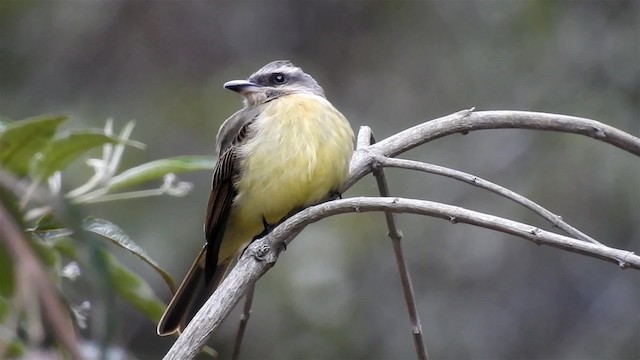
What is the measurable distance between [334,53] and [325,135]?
15.4 feet

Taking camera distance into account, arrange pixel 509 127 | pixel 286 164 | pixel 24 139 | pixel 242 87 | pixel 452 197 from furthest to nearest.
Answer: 1. pixel 452 197
2. pixel 242 87
3. pixel 286 164
4. pixel 509 127
5. pixel 24 139

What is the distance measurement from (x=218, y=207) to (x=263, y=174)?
19cm

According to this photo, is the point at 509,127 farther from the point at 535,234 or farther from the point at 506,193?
the point at 535,234

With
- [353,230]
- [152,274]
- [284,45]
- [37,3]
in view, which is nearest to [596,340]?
[353,230]

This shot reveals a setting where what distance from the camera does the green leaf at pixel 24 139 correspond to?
5.37 ft

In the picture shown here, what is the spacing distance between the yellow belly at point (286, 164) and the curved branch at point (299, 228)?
0.57 m

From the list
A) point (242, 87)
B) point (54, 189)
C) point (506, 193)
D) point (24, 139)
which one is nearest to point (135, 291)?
point (54, 189)

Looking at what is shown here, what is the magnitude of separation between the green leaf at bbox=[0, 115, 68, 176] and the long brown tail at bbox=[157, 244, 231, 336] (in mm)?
1072

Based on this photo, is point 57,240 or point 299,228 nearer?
point 57,240

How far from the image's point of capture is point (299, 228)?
215cm

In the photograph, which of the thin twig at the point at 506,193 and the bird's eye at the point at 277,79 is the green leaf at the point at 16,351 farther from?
the bird's eye at the point at 277,79

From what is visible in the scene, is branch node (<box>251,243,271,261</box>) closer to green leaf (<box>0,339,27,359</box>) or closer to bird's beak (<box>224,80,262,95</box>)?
green leaf (<box>0,339,27,359</box>)

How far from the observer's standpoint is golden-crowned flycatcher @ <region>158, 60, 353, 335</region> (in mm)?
2828

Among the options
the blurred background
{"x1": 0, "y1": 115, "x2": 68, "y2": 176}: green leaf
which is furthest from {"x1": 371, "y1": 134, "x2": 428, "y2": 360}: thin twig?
the blurred background
